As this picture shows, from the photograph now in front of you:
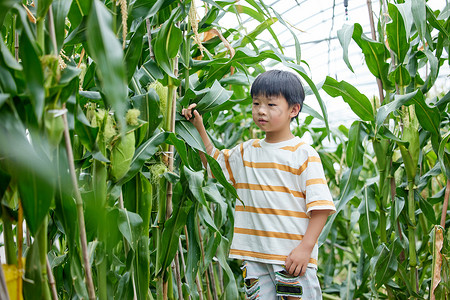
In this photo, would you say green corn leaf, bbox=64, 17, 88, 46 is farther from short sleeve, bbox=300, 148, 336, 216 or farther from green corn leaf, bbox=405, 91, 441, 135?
green corn leaf, bbox=405, 91, 441, 135

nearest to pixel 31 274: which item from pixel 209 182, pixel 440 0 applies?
pixel 209 182

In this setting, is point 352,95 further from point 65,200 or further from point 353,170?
point 65,200

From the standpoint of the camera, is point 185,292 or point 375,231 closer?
point 185,292

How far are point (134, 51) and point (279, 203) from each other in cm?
56

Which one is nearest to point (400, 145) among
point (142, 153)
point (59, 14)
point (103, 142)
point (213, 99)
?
point (213, 99)

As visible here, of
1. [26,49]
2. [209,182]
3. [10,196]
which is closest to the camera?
[26,49]

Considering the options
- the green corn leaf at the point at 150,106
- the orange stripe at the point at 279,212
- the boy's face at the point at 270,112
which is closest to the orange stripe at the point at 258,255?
the orange stripe at the point at 279,212

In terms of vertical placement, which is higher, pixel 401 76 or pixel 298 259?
pixel 401 76

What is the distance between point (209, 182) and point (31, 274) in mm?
518

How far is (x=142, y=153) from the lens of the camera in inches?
37.4

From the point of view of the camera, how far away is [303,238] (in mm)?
1171

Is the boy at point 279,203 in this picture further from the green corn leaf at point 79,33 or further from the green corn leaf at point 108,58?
the green corn leaf at point 108,58

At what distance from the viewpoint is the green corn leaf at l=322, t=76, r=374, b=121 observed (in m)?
1.48

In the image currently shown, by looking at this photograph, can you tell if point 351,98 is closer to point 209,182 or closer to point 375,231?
point 375,231
